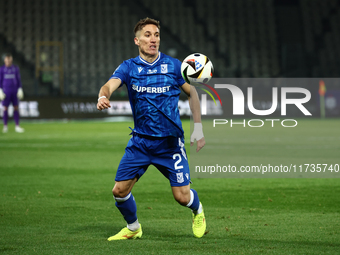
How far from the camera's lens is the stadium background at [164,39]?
27969mm

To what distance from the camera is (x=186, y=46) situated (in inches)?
1280

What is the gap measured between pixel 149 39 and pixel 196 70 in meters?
0.54

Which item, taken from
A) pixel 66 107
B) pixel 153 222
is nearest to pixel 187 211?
pixel 153 222

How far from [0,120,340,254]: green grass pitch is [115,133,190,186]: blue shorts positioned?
586 mm

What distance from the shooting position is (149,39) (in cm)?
480

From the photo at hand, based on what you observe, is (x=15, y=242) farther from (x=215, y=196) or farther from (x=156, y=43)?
(x=215, y=196)

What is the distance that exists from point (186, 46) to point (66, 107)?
1002 centimetres

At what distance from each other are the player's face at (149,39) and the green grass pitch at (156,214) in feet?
5.69

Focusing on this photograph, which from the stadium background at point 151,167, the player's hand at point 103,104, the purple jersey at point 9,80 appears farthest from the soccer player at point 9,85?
the player's hand at point 103,104

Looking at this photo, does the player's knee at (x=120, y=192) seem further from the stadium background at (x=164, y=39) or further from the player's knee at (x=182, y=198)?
the stadium background at (x=164, y=39)

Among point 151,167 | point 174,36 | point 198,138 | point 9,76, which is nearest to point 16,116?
point 9,76

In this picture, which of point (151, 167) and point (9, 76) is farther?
point (9, 76)

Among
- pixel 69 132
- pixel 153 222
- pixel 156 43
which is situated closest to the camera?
pixel 156 43

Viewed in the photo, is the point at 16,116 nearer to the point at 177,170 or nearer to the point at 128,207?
the point at 128,207
